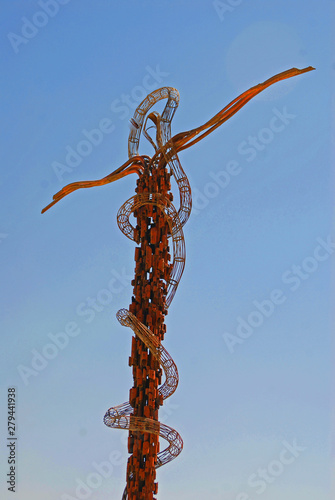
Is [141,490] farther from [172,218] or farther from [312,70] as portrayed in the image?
[312,70]

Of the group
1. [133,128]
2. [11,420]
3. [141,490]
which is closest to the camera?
[141,490]

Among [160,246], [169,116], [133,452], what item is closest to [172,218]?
[160,246]

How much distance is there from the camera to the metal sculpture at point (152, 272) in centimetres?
1602

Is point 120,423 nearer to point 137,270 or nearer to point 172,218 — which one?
point 137,270

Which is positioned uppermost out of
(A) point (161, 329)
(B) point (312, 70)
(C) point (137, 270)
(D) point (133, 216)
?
(B) point (312, 70)

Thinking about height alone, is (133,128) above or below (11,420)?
above

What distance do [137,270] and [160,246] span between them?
0.67 m

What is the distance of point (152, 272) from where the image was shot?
17031mm

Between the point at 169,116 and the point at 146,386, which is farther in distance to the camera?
the point at 169,116

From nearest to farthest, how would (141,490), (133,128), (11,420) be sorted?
(141,490) → (11,420) → (133,128)

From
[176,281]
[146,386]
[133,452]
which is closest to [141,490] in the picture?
[133,452]

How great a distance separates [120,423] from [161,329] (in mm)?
2009

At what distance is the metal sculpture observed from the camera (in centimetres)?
1602

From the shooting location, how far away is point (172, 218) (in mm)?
17281
